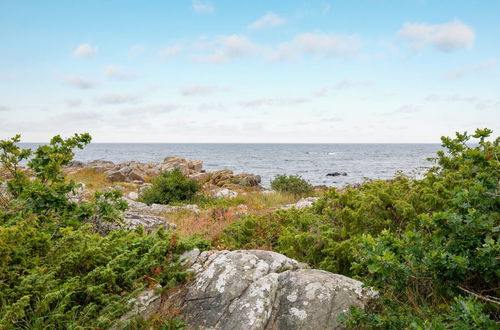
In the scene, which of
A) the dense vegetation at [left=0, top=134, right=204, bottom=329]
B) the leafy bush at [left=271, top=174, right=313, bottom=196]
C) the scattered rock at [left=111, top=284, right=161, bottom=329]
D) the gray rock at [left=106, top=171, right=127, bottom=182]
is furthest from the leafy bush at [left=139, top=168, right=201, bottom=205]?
the gray rock at [left=106, top=171, right=127, bottom=182]

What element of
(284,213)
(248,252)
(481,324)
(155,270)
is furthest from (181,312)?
(284,213)

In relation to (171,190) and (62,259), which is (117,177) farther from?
(62,259)

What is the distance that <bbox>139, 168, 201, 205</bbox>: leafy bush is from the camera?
671 inches

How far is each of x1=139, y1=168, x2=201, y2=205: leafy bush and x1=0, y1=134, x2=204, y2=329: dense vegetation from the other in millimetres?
10773

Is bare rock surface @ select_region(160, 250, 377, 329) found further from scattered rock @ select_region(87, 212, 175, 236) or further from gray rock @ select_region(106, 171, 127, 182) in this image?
gray rock @ select_region(106, 171, 127, 182)

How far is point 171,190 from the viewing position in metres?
17.3

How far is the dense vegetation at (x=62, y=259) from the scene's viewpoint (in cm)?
365

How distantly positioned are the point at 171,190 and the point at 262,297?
1398cm

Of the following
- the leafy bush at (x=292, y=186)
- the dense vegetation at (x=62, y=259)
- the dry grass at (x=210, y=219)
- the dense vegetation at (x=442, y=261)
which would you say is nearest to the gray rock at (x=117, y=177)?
the leafy bush at (x=292, y=186)

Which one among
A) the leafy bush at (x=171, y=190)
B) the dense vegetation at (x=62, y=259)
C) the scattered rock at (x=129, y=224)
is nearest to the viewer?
the dense vegetation at (x=62, y=259)

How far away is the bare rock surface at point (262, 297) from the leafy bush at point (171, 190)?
12767mm

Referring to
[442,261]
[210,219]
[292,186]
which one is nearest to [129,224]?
[210,219]

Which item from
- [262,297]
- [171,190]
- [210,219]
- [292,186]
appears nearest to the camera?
[262,297]

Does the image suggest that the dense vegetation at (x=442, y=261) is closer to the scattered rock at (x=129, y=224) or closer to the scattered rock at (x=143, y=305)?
the scattered rock at (x=143, y=305)
